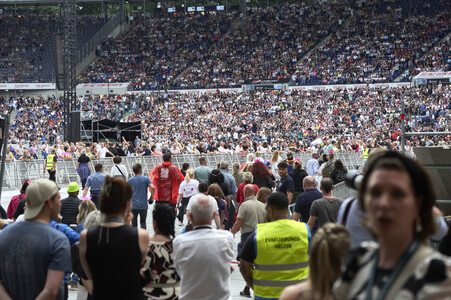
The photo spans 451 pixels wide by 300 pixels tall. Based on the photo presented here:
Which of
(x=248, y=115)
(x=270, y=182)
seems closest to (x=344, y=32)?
(x=248, y=115)

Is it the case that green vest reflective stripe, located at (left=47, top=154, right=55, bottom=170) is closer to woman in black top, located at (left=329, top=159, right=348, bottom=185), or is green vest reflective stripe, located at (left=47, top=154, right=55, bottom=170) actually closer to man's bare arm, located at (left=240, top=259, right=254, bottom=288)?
woman in black top, located at (left=329, top=159, right=348, bottom=185)

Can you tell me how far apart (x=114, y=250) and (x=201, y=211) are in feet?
3.20

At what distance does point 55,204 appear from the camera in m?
4.61

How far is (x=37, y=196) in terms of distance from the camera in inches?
178

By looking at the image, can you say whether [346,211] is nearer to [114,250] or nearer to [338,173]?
[114,250]

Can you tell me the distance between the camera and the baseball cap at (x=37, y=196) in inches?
177

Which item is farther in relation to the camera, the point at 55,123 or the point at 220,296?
the point at 55,123

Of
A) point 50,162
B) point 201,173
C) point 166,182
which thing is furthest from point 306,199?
point 50,162

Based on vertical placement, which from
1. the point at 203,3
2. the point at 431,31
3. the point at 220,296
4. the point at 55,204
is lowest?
the point at 220,296

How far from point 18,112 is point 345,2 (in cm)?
2900

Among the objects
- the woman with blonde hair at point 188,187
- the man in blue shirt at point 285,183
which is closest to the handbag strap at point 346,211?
the man in blue shirt at point 285,183

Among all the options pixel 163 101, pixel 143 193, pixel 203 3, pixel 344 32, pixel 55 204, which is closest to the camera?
pixel 55 204

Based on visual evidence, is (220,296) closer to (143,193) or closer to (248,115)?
(143,193)

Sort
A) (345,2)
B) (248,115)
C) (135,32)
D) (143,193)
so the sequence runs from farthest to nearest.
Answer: (135,32), (345,2), (248,115), (143,193)
